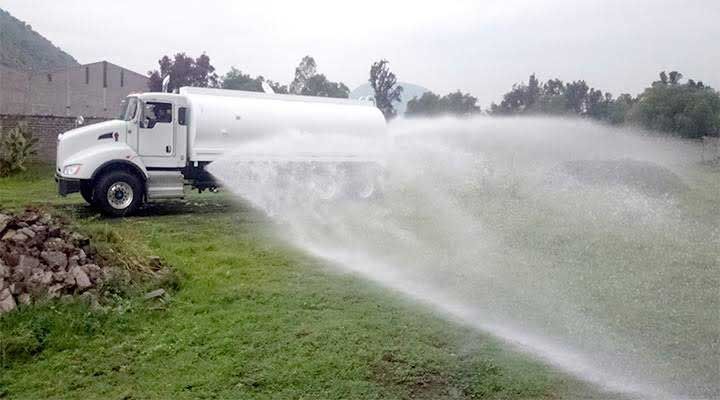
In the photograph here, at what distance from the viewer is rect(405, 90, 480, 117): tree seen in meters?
26.0

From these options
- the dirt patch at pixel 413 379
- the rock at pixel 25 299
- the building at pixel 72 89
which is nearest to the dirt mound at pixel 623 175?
the dirt patch at pixel 413 379

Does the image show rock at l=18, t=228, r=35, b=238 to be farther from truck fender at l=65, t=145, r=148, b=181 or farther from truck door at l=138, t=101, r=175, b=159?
truck door at l=138, t=101, r=175, b=159

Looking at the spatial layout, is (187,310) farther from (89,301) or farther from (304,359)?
(304,359)

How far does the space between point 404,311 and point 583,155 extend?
10.6 metres

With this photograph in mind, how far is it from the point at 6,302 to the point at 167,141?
7.98 meters

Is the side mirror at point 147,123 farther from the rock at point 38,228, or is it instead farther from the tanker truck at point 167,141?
the rock at point 38,228

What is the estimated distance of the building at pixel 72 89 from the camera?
43.1 meters

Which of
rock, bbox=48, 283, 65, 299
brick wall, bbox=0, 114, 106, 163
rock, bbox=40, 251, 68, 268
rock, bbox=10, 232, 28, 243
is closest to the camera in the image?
rock, bbox=48, 283, 65, 299

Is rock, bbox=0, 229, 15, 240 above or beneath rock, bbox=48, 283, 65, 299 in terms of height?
above

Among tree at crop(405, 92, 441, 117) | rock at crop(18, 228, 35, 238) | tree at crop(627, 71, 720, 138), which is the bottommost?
rock at crop(18, 228, 35, 238)

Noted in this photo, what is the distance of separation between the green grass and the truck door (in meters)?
6.08

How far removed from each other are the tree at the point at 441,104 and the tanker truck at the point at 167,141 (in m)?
11.4

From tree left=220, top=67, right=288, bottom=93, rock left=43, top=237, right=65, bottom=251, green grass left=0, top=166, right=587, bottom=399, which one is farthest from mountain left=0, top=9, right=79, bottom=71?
green grass left=0, top=166, right=587, bottom=399

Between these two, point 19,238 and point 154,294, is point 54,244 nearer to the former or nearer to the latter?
point 19,238
